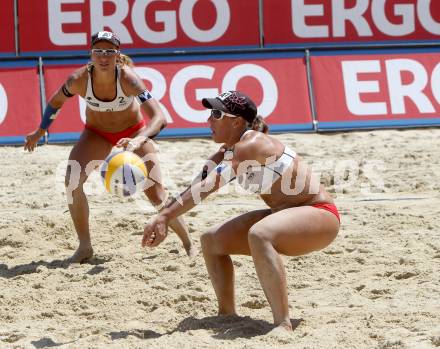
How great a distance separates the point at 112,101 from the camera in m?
6.79

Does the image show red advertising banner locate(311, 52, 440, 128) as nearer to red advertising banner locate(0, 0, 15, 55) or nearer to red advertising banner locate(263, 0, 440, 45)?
red advertising banner locate(263, 0, 440, 45)

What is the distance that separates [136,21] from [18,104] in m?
2.26

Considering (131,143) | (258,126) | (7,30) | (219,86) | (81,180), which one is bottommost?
(81,180)

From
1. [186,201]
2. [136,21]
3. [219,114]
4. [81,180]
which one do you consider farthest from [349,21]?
[186,201]

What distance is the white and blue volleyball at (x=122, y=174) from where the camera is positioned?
240 inches

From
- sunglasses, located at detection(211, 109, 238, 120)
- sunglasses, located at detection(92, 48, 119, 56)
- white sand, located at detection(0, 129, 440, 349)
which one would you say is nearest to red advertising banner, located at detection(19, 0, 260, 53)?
white sand, located at detection(0, 129, 440, 349)

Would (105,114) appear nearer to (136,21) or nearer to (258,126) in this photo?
(258,126)

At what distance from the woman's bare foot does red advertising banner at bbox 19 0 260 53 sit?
5.71 m

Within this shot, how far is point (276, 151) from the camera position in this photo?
504 centimetres

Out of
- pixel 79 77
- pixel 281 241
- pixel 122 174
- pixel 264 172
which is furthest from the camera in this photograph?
pixel 79 77

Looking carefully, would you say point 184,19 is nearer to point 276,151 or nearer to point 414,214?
point 414,214

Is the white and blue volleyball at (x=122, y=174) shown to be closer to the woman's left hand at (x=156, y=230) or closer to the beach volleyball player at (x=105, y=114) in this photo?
the beach volleyball player at (x=105, y=114)

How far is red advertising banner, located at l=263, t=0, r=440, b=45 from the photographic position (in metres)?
12.4

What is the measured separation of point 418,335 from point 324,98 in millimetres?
6862
